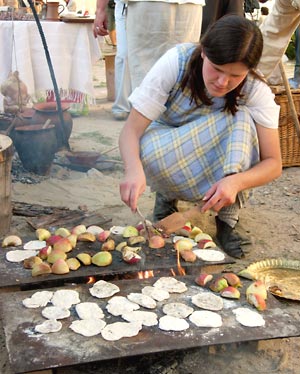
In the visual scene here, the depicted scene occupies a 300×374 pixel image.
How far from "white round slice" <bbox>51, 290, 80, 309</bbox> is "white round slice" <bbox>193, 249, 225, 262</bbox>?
2.20ft

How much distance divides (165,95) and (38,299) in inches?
50.9

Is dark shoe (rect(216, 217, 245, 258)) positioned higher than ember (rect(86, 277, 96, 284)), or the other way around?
ember (rect(86, 277, 96, 284))

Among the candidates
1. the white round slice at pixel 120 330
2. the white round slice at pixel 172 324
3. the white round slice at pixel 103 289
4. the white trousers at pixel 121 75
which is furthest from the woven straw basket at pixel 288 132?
the white round slice at pixel 120 330

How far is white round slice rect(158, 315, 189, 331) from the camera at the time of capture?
1996 millimetres

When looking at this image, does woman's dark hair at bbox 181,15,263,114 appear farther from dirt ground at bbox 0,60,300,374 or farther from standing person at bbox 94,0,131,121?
standing person at bbox 94,0,131,121

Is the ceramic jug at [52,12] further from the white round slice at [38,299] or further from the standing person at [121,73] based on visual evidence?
the white round slice at [38,299]

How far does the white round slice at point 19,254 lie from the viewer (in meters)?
2.50

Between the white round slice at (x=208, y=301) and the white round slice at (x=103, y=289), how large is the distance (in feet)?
1.06

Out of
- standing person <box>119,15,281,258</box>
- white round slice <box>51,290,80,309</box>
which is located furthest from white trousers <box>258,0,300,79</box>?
white round slice <box>51,290,80,309</box>

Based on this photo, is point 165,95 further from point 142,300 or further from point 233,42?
point 142,300

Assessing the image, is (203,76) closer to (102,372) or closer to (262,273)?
(262,273)

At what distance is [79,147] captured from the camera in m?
5.21

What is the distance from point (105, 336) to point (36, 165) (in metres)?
2.70

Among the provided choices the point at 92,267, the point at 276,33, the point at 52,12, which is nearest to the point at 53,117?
the point at 52,12
